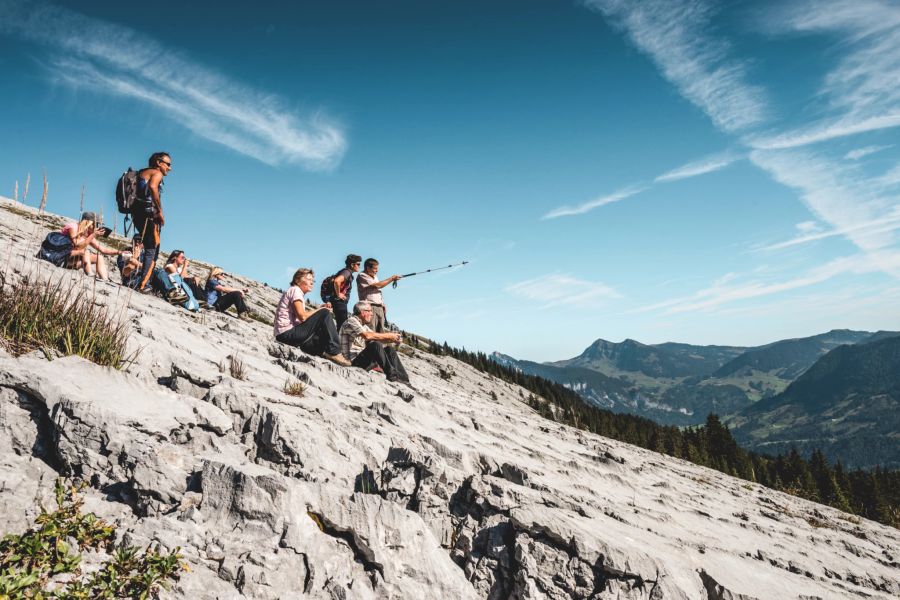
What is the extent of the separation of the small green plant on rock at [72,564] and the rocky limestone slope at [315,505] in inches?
5.8

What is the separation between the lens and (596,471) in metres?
10.3

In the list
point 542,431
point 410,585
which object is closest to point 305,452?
point 410,585

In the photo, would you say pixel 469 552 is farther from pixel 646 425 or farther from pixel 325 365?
pixel 646 425

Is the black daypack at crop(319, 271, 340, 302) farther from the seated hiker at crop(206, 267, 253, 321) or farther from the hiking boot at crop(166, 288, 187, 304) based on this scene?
the seated hiker at crop(206, 267, 253, 321)

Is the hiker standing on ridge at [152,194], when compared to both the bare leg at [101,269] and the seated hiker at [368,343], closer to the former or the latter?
the bare leg at [101,269]

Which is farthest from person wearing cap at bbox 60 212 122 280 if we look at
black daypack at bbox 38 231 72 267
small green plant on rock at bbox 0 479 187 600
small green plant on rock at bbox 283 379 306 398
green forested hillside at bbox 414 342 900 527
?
green forested hillside at bbox 414 342 900 527

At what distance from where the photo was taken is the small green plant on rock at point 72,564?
11.4ft

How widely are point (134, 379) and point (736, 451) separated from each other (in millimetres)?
110711

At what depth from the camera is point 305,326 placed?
12094 millimetres

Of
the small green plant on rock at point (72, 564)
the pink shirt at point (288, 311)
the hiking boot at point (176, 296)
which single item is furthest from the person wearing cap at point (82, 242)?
the small green plant on rock at point (72, 564)

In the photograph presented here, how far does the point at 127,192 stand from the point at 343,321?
613 centimetres

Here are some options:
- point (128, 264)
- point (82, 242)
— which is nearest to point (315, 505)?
point (82, 242)

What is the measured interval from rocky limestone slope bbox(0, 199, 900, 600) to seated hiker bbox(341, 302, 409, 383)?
4926 mm

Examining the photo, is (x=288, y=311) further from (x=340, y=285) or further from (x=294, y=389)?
(x=294, y=389)
